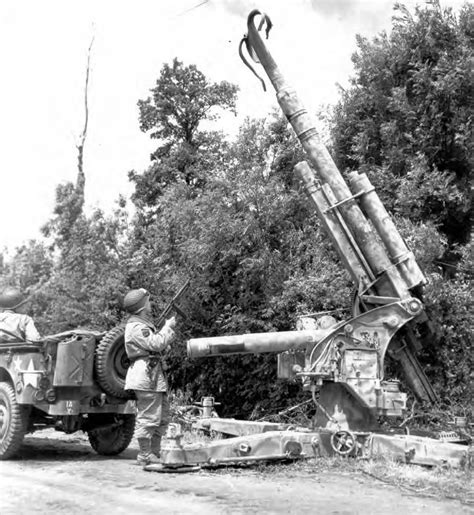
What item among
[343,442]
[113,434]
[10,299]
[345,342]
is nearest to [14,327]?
[10,299]

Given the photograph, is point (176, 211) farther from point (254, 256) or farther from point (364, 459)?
point (364, 459)

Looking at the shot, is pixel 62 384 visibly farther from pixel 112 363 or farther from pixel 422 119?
pixel 422 119

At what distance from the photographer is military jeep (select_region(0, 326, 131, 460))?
279 inches

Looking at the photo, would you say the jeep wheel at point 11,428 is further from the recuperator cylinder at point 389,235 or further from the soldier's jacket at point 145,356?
the recuperator cylinder at point 389,235

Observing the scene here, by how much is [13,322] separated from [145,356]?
6.47 feet

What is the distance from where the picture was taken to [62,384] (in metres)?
7.04

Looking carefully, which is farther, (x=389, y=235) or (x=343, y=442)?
(x=389, y=235)

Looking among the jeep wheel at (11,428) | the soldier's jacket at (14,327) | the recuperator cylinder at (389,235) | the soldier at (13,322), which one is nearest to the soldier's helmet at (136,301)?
the soldier at (13,322)

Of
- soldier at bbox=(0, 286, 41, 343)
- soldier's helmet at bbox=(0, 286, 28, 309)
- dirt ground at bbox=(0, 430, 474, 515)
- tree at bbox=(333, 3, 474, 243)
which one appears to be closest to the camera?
dirt ground at bbox=(0, 430, 474, 515)

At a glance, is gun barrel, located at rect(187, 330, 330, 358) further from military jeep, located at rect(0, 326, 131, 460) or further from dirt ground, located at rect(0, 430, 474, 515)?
dirt ground, located at rect(0, 430, 474, 515)

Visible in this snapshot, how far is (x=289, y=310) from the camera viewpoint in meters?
10.7

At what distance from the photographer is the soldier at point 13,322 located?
7.77 metres

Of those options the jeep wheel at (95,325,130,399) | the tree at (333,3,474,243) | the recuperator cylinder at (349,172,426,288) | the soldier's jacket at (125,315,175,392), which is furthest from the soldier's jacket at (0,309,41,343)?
the tree at (333,3,474,243)

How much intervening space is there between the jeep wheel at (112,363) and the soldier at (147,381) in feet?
1.48
